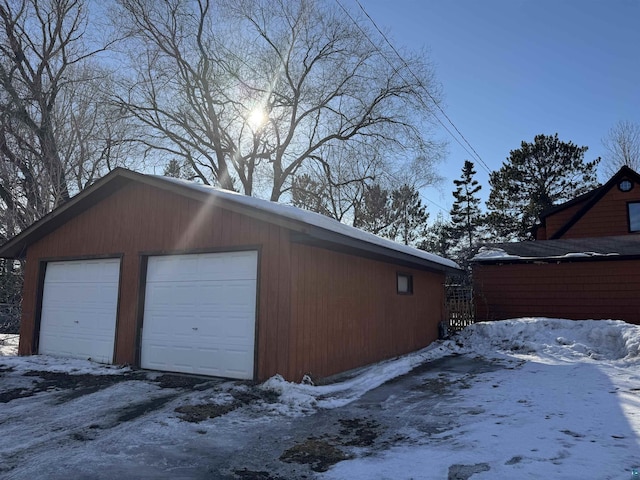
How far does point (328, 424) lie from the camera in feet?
16.7

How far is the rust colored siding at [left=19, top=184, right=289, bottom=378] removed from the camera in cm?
688

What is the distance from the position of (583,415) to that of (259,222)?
5130 millimetres

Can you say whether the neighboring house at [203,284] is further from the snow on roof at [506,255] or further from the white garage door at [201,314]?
the snow on roof at [506,255]

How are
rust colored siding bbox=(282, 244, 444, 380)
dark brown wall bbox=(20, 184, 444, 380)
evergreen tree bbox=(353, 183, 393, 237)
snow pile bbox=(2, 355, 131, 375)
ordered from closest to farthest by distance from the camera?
dark brown wall bbox=(20, 184, 444, 380) → rust colored siding bbox=(282, 244, 444, 380) → snow pile bbox=(2, 355, 131, 375) → evergreen tree bbox=(353, 183, 393, 237)

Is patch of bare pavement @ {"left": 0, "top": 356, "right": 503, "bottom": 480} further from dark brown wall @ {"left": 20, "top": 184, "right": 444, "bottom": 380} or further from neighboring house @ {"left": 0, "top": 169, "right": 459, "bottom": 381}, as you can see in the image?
dark brown wall @ {"left": 20, "top": 184, "right": 444, "bottom": 380}

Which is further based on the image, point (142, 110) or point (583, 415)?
point (142, 110)

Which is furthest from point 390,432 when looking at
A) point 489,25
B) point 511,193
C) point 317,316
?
point 511,193

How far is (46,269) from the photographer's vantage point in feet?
33.2

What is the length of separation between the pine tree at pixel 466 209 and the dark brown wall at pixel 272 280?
27.4 metres

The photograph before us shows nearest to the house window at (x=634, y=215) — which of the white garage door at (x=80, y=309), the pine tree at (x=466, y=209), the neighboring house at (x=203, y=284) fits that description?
the neighboring house at (x=203, y=284)

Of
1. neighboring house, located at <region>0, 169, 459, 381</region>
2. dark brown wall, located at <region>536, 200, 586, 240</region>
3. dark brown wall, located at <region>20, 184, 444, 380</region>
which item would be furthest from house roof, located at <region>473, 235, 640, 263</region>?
neighboring house, located at <region>0, 169, 459, 381</region>

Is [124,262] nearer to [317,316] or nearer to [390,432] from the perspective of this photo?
[317,316]

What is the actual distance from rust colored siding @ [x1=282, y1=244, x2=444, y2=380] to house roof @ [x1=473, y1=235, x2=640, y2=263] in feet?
18.7

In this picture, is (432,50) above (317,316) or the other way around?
above
